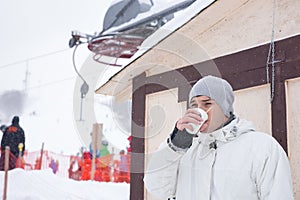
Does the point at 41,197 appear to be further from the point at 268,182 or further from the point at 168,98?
the point at 268,182

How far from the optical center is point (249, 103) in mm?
3412

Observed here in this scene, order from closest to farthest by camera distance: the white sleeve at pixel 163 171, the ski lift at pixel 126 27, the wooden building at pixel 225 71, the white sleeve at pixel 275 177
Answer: the white sleeve at pixel 275 177 < the white sleeve at pixel 163 171 < the wooden building at pixel 225 71 < the ski lift at pixel 126 27

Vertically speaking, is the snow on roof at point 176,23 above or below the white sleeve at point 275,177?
above

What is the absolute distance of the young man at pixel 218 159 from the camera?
231 centimetres

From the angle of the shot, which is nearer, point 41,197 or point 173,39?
point 173,39

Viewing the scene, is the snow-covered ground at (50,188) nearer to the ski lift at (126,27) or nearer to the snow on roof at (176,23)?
the ski lift at (126,27)

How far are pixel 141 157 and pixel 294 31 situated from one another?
206 cm

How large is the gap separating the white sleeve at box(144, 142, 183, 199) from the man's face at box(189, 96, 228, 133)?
0.23 m

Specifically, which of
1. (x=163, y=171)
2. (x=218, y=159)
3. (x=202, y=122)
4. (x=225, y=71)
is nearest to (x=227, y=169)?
(x=218, y=159)

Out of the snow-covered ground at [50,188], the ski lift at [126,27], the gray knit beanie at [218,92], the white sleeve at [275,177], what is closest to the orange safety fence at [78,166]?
the snow-covered ground at [50,188]

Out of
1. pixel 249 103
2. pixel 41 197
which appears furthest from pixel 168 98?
pixel 41 197

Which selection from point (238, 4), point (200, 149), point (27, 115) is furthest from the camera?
point (27, 115)

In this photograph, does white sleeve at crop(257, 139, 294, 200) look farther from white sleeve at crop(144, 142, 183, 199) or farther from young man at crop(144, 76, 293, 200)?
white sleeve at crop(144, 142, 183, 199)

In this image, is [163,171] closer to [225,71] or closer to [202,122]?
[202,122]
